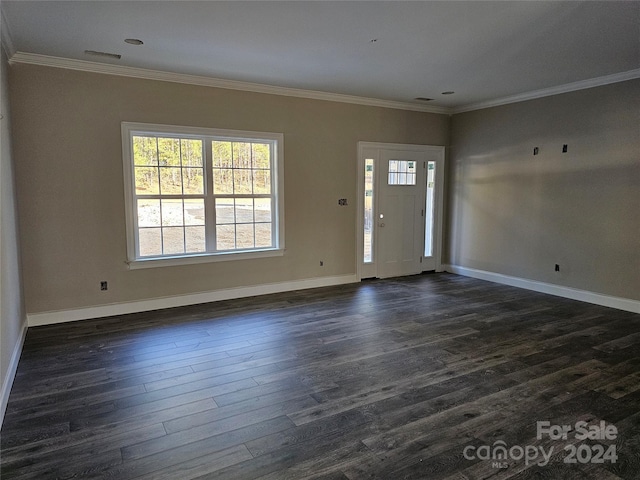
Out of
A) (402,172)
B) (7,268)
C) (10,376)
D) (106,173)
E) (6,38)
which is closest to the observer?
(10,376)

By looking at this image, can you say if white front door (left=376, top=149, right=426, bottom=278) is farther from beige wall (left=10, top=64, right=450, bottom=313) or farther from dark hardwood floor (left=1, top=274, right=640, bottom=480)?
dark hardwood floor (left=1, top=274, right=640, bottom=480)

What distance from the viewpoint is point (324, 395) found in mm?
2863

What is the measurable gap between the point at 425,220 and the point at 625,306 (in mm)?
3056

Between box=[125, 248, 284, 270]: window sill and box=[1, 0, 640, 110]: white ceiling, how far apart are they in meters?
2.16

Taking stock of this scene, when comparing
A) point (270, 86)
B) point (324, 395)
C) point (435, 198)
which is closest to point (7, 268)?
point (324, 395)

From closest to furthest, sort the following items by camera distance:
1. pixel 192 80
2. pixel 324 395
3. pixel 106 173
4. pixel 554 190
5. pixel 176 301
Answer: pixel 324 395 < pixel 106 173 < pixel 192 80 < pixel 176 301 < pixel 554 190

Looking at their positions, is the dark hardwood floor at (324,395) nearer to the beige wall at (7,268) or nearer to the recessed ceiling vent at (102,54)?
the beige wall at (7,268)

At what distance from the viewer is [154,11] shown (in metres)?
2.99

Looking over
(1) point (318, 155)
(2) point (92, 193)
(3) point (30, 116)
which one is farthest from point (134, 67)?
(1) point (318, 155)

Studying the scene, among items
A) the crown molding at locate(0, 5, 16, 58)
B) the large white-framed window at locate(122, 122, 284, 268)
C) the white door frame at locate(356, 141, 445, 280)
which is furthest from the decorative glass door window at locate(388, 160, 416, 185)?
the crown molding at locate(0, 5, 16, 58)

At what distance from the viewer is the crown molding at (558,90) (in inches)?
184

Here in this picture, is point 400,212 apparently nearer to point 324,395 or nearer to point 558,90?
point 558,90

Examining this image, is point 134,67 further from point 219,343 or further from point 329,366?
point 329,366

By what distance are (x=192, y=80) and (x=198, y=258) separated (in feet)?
7.01
